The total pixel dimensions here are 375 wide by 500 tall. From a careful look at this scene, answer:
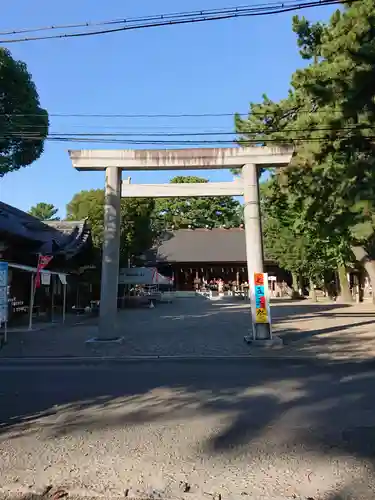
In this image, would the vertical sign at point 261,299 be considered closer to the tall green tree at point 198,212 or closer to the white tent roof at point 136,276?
the white tent roof at point 136,276

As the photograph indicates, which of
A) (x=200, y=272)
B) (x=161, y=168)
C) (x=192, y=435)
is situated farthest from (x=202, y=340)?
(x=200, y=272)

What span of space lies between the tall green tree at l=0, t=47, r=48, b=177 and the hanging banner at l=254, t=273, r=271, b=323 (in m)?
7.46

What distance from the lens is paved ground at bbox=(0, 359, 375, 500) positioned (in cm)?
399

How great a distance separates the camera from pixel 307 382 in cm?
814

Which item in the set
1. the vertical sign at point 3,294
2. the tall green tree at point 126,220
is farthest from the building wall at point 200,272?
the vertical sign at point 3,294

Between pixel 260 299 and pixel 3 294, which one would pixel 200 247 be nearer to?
pixel 260 299

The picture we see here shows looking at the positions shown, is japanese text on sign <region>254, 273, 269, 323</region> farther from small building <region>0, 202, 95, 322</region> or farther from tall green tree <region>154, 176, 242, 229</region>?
tall green tree <region>154, 176, 242, 229</region>

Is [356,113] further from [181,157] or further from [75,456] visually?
[75,456]

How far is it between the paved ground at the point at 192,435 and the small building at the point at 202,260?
138 ft

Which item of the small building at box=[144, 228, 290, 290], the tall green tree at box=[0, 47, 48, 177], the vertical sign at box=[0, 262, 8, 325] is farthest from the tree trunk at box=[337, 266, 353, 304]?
the vertical sign at box=[0, 262, 8, 325]

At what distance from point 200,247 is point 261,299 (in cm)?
4242

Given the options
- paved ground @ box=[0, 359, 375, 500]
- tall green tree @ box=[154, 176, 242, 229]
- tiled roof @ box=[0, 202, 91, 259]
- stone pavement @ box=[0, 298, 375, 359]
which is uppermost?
tall green tree @ box=[154, 176, 242, 229]

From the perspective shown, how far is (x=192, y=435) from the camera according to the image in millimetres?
5250

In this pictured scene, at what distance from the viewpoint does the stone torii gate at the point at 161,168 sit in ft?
44.9
